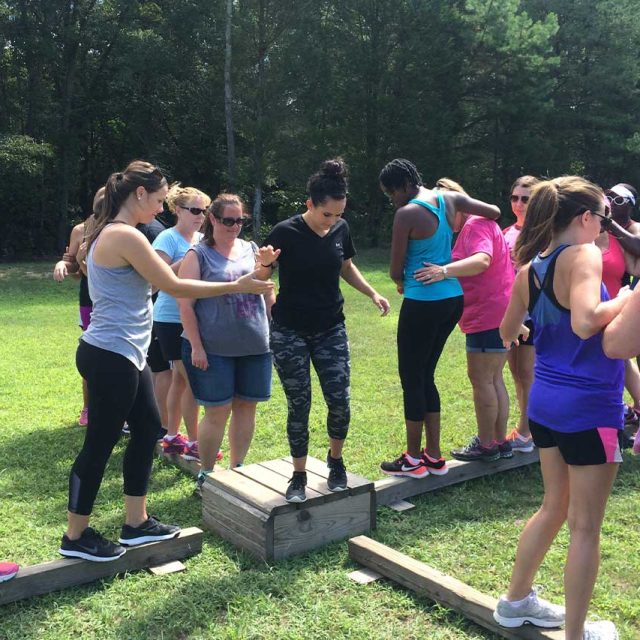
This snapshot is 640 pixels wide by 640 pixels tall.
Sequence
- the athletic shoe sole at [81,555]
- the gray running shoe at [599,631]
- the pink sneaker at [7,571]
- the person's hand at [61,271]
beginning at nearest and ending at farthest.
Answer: the gray running shoe at [599,631] → the pink sneaker at [7,571] → the athletic shoe sole at [81,555] → the person's hand at [61,271]

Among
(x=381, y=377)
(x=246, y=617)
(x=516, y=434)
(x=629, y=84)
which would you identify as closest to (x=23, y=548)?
(x=246, y=617)

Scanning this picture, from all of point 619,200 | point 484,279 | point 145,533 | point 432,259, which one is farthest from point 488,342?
point 145,533

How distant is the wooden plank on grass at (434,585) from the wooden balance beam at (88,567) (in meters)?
0.93

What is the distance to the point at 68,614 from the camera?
326cm

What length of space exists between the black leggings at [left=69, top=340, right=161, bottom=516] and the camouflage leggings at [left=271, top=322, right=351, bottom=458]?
765 mm

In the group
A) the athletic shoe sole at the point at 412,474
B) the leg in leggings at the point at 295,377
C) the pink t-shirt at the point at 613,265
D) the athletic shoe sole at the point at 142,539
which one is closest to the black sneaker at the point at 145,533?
the athletic shoe sole at the point at 142,539

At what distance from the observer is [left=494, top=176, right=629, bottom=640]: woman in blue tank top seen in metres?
2.58

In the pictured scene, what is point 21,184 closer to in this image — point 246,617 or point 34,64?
point 34,64

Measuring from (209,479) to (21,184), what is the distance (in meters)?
26.8

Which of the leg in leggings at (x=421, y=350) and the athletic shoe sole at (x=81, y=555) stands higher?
the leg in leggings at (x=421, y=350)

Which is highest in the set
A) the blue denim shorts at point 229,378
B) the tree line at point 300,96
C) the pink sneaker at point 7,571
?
the tree line at point 300,96

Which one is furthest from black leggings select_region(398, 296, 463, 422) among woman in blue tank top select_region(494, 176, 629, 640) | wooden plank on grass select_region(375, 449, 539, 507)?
woman in blue tank top select_region(494, 176, 629, 640)

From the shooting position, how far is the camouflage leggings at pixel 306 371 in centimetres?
390

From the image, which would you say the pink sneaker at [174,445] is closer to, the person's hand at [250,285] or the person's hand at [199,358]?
the person's hand at [199,358]
